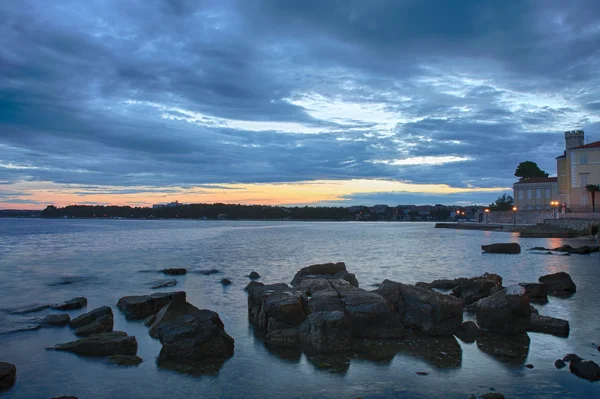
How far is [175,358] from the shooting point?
466 inches

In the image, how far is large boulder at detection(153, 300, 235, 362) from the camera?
11.9 meters

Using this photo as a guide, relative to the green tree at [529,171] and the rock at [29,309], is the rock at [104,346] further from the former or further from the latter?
the green tree at [529,171]

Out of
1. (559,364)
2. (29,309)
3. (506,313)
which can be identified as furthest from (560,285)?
(29,309)

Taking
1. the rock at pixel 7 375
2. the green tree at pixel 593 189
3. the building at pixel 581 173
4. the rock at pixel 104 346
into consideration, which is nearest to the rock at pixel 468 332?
the rock at pixel 104 346

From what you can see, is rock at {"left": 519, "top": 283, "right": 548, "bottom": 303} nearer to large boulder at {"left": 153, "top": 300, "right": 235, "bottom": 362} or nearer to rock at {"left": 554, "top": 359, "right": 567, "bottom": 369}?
rock at {"left": 554, "top": 359, "right": 567, "bottom": 369}

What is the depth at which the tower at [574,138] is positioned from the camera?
7956 cm

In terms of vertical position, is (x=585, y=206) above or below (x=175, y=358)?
above

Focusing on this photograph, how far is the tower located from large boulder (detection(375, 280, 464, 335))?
258 feet

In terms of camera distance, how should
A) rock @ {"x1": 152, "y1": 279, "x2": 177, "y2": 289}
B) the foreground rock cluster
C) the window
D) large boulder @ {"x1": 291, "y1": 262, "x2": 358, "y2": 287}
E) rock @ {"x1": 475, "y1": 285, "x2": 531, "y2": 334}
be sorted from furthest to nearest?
the window < rock @ {"x1": 152, "y1": 279, "x2": 177, "y2": 289} < large boulder @ {"x1": 291, "y1": 262, "x2": 358, "y2": 287} < rock @ {"x1": 475, "y1": 285, "x2": 531, "y2": 334} < the foreground rock cluster

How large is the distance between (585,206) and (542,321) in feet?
220

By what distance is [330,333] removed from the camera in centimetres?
1229

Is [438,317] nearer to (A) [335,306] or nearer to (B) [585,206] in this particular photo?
(A) [335,306]

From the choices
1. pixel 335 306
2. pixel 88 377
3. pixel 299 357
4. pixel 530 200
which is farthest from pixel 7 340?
pixel 530 200

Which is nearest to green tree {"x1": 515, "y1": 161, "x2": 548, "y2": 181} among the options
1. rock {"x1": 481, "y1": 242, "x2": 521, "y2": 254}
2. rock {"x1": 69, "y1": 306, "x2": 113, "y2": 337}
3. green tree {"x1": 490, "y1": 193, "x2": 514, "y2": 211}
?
green tree {"x1": 490, "y1": 193, "x2": 514, "y2": 211}
